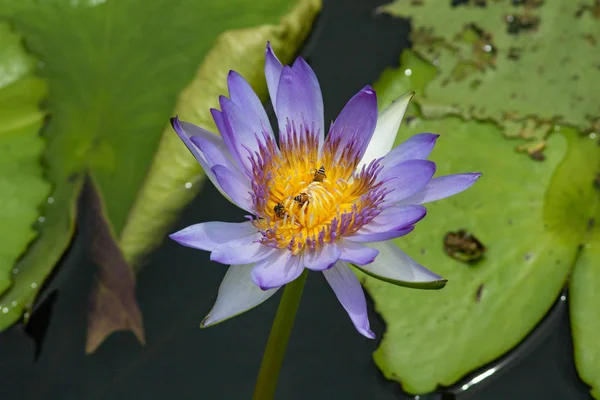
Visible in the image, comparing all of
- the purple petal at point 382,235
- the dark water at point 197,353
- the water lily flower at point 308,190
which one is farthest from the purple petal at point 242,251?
the dark water at point 197,353

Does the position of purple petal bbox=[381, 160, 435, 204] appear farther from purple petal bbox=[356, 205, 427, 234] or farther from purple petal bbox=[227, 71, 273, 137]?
purple petal bbox=[227, 71, 273, 137]

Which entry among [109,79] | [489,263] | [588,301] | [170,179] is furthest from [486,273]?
[109,79]

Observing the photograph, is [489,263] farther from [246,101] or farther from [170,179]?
[170,179]

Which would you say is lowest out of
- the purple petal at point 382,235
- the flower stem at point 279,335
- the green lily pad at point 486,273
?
the green lily pad at point 486,273

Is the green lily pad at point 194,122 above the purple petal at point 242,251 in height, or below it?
below

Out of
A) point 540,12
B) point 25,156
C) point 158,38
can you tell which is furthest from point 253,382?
point 540,12

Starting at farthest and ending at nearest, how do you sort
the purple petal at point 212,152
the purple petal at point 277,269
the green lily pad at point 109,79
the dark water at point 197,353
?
the green lily pad at point 109,79 < the dark water at point 197,353 < the purple petal at point 212,152 < the purple petal at point 277,269

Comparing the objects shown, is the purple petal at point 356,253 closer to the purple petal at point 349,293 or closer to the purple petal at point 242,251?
the purple petal at point 349,293
